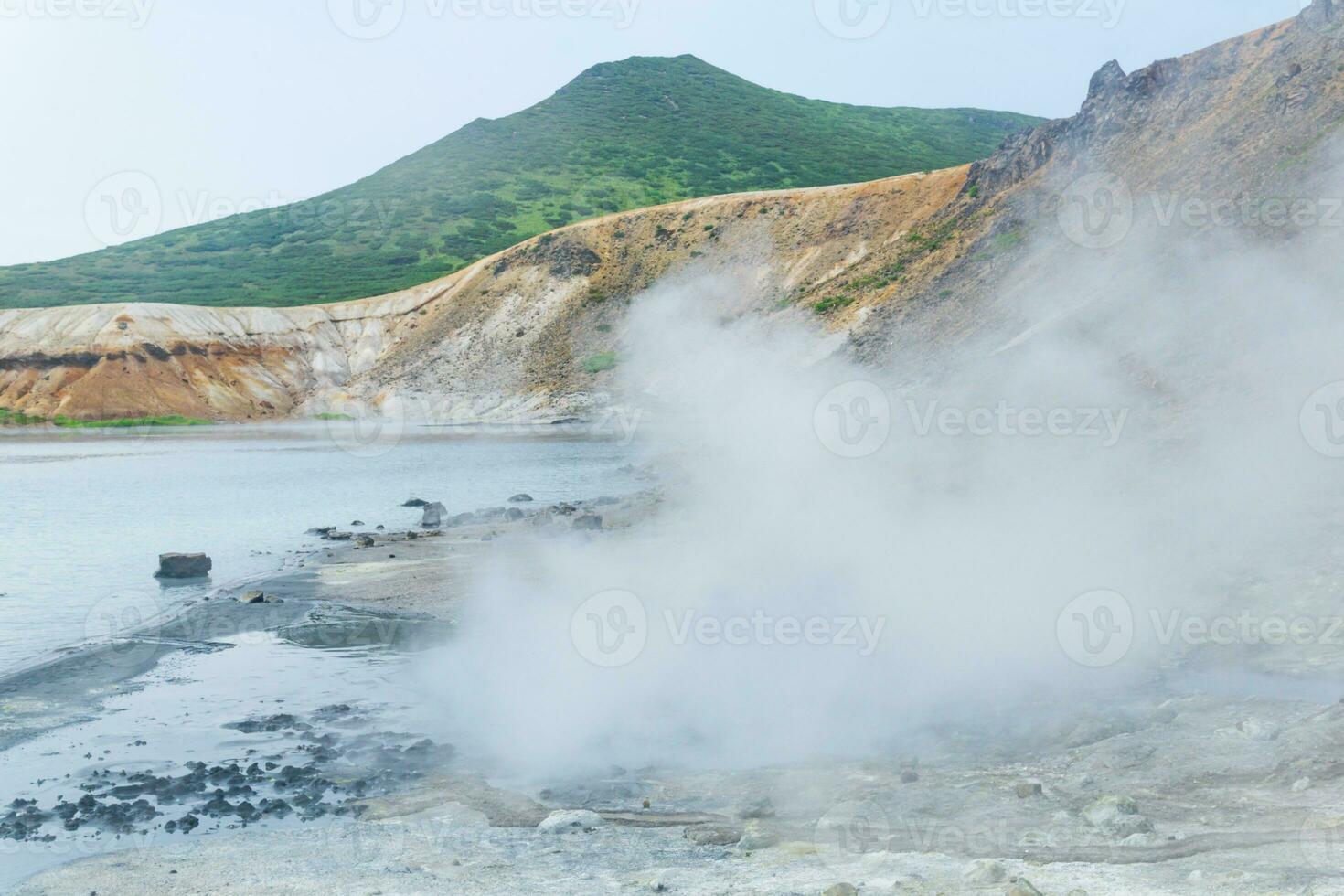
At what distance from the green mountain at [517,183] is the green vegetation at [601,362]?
89.6 feet

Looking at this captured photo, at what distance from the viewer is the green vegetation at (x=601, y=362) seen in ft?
212

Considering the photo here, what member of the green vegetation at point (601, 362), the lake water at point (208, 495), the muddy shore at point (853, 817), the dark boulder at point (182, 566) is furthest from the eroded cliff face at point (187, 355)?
the muddy shore at point (853, 817)

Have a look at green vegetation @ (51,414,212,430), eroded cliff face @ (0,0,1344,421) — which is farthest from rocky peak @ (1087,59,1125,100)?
green vegetation @ (51,414,212,430)

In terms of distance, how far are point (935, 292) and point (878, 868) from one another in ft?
134

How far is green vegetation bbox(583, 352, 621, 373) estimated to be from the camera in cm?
6450

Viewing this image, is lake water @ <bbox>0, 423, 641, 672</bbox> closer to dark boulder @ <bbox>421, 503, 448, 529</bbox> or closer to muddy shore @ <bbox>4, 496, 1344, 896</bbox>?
dark boulder @ <bbox>421, 503, 448, 529</bbox>

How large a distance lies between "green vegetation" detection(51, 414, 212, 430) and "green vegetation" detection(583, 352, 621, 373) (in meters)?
24.3

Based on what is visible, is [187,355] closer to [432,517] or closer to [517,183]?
[517,183]

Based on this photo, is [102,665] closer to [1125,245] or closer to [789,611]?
[789,611]

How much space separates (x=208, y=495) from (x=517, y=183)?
83053 mm

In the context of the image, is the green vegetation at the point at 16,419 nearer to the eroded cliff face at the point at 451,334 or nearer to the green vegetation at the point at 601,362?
the eroded cliff face at the point at 451,334

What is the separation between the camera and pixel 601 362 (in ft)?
213

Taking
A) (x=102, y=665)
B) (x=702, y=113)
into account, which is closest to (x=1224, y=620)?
(x=102, y=665)

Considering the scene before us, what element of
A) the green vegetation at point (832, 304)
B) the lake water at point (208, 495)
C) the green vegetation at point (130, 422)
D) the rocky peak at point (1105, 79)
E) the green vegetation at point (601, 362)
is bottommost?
the lake water at point (208, 495)
